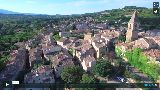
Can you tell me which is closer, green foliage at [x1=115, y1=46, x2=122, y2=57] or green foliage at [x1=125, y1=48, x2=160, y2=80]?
green foliage at [x1=125, y1=48, x2=160, y2=80]

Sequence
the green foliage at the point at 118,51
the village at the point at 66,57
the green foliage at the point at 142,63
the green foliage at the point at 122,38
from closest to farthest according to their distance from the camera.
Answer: the green foliage at the point at 142,63 → the village at the point at 66,57 → the green foliage at the point at 118,51 → the green foliage at the point at 122,38

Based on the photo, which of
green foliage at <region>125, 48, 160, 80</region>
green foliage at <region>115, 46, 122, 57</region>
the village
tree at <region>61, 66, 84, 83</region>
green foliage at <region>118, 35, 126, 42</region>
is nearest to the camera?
tree at <region>61, 66, 84, 83</region>

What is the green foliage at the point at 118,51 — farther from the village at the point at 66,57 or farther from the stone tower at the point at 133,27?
the stone tower at the point at 133,27

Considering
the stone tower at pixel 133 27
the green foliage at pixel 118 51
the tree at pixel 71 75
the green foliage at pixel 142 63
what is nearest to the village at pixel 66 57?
the stone tower at pixel 133 27

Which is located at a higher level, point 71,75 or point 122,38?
point 122,38

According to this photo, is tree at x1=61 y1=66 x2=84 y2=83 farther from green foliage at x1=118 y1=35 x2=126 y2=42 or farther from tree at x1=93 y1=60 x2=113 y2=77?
green foliage at x1=118 y1=35 x2=126 y2=42

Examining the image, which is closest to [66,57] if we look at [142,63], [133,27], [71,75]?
[71,75]

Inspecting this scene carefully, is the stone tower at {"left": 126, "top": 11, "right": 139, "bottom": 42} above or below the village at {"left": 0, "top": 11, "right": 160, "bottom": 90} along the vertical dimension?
above

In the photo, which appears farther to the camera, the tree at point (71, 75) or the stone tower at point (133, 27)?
the stone tower at point (133, 27)

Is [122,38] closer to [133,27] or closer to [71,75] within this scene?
[133,27]

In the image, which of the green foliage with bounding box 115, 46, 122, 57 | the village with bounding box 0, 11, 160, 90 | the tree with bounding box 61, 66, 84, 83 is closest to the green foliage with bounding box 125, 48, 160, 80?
the village with bounding box 0, 11, 160, 90

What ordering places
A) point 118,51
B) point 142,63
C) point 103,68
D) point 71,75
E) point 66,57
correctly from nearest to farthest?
point 71,75, point 103,68, point 142,63, point 66,57, point 118,51
